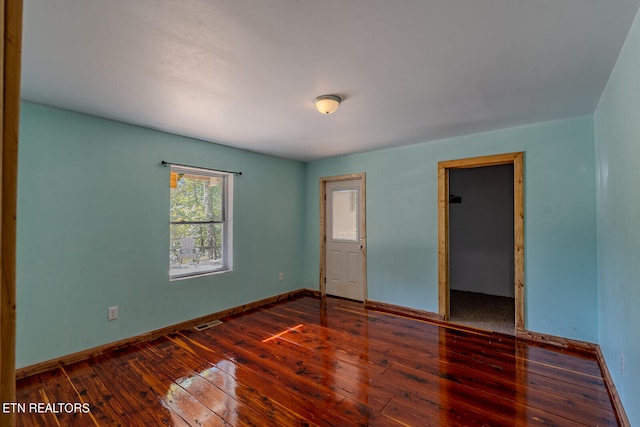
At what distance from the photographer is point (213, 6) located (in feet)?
4.78

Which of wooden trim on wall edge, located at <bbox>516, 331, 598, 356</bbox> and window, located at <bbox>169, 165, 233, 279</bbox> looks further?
window, located at <bbox>169, 165, 233, 279</bbox>

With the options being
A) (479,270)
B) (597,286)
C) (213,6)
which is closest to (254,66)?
(213,6)

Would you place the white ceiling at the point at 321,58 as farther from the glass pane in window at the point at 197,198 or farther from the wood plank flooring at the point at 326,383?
the wood plank flooring at the point at 326,383

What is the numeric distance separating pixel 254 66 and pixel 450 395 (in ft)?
9.14

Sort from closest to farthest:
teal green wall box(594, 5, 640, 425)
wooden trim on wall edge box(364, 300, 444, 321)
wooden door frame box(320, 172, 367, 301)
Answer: teal green wall box(594, 5, 640, 425)
wooden trim on wall edge box(364, 300, 444, 321)
wooden door frame box(320, 172, 367, 301)

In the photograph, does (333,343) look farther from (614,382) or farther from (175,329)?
(614,382)

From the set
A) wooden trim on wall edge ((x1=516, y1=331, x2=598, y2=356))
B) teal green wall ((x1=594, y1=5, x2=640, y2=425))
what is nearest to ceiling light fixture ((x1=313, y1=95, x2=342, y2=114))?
teal green wall ((x1=594, y1=5, x2=640, y2=425))

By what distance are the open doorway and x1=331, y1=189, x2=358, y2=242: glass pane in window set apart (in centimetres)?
172

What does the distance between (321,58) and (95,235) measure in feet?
9.07

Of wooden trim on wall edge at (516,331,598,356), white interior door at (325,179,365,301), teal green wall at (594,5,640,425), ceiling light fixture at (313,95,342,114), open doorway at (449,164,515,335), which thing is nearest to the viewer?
teal green wall at (594,5,640,425)

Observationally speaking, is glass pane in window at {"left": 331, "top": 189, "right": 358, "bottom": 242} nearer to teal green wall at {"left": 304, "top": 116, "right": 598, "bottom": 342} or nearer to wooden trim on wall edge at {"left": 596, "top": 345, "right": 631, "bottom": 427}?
teal green wall at {"left": 304, "top": 116, "right": 598, "bottom": 342}

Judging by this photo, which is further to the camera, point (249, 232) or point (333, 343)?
point (249, 232)

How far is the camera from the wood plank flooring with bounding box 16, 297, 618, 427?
199 cm

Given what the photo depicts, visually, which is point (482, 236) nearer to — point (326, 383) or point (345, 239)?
point (345, 239)
